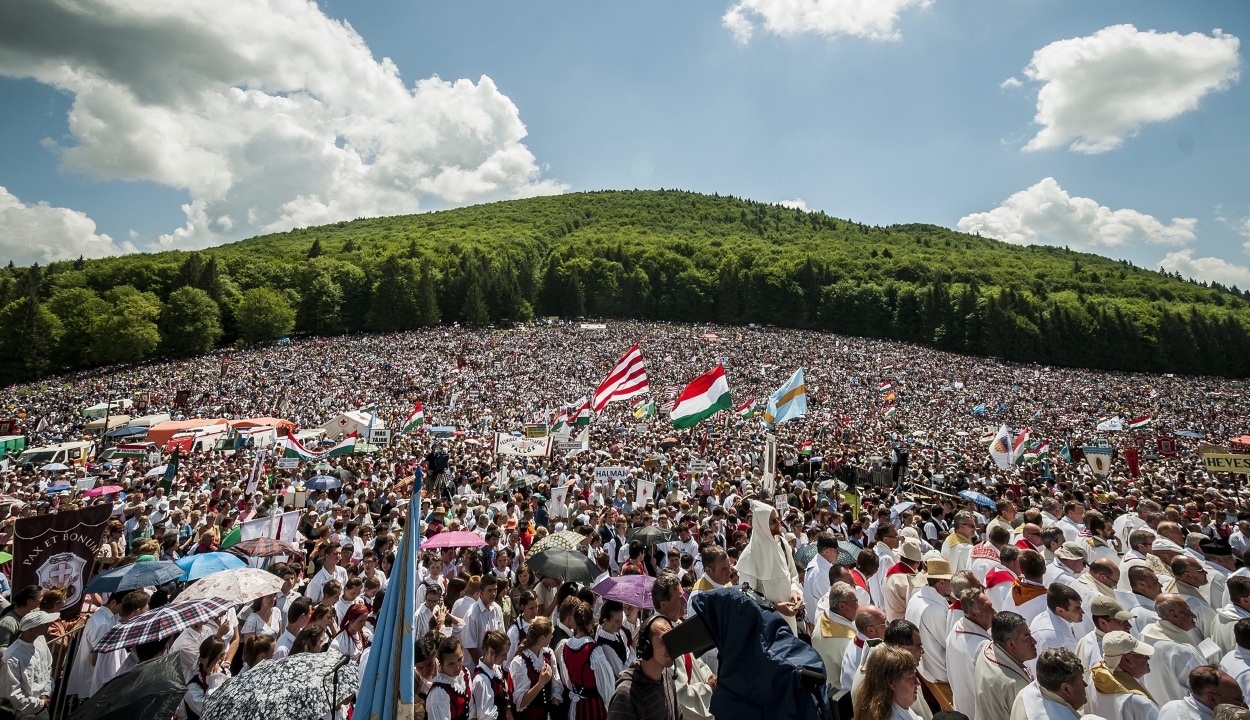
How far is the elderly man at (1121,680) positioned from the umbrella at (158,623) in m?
5.67

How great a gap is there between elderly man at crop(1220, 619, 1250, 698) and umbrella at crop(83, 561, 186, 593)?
8114mm

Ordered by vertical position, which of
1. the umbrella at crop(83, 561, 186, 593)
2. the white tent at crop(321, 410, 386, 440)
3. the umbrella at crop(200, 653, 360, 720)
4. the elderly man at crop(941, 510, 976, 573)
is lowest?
the white tent at crop(321, 410, 386, 440)

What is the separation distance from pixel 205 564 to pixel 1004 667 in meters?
7.29

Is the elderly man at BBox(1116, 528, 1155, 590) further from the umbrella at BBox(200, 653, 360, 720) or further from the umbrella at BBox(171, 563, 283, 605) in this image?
the umbrella at BBox(171, 563, 283, 605)

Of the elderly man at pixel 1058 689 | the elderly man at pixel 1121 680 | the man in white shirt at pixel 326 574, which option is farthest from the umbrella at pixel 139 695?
the elderly man at pixel 1121 680

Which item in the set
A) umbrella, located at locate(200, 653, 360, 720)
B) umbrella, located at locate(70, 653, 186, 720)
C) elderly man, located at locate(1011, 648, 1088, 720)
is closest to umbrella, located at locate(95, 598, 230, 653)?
umbrella, located at locate(70, 653, 186, 720)

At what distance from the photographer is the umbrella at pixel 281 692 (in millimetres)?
2701

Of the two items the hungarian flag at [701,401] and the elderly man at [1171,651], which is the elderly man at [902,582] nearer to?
the elderly man at [1171,651]

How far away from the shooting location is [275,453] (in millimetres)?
20031

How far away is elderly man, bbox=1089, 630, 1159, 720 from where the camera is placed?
123 inches

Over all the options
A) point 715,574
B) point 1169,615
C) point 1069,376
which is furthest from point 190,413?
point 1069,376

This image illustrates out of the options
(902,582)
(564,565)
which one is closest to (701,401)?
(564,565)

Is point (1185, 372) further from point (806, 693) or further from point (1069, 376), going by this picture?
point (806, 693)

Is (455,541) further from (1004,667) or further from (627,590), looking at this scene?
(1004,667)
